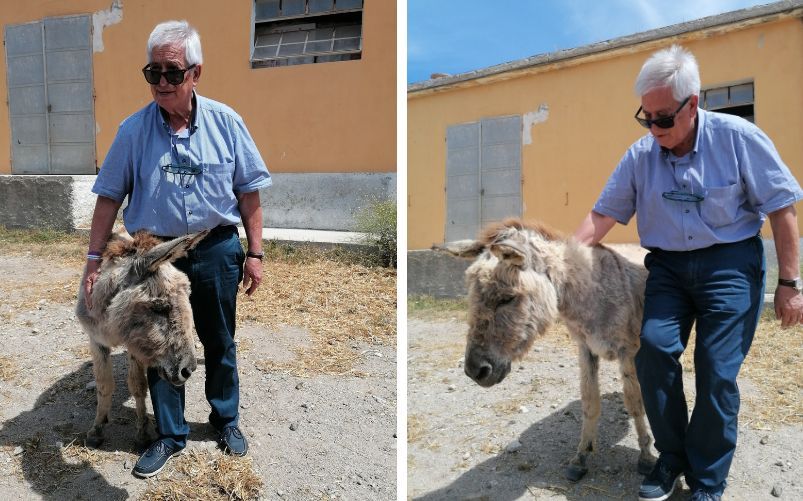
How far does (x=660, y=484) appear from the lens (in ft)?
9.53

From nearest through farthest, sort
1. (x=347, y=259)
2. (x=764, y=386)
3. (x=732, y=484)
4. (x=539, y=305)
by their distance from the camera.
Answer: (x=539, y=305) < (x=732, y=484) < (x=764, y=386) < (x=347, y=259)

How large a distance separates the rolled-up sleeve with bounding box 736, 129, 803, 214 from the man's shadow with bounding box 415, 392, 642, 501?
1574 mm

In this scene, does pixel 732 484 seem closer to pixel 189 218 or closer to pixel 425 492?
pixel 425 492

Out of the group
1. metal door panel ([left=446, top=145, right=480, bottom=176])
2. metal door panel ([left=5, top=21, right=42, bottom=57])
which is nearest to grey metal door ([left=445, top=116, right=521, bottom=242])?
metal door panel ([left=446, top=145, right=480, bottom=176])

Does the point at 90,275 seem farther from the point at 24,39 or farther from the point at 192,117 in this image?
the point at 24,39

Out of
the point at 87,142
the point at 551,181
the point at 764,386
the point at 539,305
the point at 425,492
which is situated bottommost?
the point at 425,492

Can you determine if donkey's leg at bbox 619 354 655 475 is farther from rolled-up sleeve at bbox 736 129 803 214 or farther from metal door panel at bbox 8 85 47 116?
metal door panel at bbox 8 85 47 116

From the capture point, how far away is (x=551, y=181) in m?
8.77

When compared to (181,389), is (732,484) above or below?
below

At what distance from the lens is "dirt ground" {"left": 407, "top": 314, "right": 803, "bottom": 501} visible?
129 inches

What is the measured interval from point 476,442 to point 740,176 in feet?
7.04

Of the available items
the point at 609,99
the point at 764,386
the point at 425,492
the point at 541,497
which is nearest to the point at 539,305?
the point at 541,497

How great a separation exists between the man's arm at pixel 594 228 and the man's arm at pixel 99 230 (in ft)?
7.77

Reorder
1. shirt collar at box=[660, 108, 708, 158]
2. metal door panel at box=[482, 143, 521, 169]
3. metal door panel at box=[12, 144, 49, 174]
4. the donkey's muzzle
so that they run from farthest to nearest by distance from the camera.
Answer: metal door panel at box=[482, 143, 521, 169]
metal door panel at box=[12, 144, 49, 174]
the donkey's muzzle
shirt collar at box=[660, 108, 708, 158]
